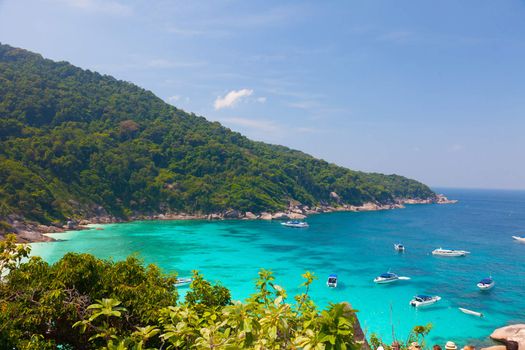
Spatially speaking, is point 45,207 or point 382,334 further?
point 45,207

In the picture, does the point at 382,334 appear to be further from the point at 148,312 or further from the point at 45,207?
the point at 45,207

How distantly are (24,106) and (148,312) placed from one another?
94.4 m

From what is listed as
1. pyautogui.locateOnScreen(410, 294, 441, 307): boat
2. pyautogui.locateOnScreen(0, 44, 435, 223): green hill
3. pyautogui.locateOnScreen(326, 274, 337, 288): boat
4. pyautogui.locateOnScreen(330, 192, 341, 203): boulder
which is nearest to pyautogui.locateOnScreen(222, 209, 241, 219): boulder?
pyautogui.locateOnScreen(0, 44, 435, 223): green hill

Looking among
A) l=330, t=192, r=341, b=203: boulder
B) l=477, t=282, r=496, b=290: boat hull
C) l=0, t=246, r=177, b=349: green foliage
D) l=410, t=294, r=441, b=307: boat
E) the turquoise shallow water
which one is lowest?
the turquoise shallow water

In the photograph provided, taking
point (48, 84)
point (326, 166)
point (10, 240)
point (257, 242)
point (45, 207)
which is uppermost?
point (48, 84)

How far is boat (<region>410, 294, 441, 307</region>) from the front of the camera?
97.1 feet

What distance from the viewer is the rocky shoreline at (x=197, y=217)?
158 ft

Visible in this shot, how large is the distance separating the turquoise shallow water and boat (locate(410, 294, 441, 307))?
59cm

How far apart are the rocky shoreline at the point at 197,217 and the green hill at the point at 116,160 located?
1.75 metres

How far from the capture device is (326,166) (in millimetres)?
142125

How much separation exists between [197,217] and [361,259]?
4757 centimetres

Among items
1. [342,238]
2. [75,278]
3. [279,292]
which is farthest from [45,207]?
[279,292]

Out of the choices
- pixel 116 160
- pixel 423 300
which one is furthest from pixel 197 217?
pixel 423 300

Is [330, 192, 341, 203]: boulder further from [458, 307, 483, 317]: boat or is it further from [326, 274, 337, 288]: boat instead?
[458, 307, 483, 317]: boat
